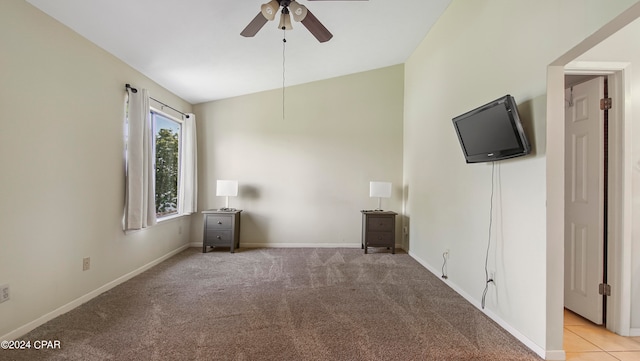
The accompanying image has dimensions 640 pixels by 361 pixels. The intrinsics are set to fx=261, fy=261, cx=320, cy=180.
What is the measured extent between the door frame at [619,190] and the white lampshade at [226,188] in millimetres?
4122

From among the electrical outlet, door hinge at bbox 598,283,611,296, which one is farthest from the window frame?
door hinge at bbox 598,283,611,296

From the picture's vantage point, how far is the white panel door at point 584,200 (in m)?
2.15

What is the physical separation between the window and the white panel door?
4728 millimetres

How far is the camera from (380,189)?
13.9 feet

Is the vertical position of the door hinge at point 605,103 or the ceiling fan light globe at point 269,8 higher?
the ceiling fan light globe at point 269,8

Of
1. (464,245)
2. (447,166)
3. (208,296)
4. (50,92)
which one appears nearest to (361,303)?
(464,245)

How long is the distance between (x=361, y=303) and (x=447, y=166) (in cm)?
182

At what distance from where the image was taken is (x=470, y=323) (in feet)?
7.07

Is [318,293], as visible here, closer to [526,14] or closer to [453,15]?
[526,14]

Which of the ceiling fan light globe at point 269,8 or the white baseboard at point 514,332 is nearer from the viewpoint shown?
the white baseboard at point 514,332

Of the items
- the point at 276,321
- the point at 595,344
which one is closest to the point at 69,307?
the point at 276,321

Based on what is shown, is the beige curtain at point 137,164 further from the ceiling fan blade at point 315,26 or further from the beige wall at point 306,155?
the ceiling fan blade at point 315,26

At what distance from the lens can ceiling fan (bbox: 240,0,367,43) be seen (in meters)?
1.98

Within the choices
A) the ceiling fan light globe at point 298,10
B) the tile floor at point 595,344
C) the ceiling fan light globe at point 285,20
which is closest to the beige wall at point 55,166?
the ceiling fan light globe at point 285,20
